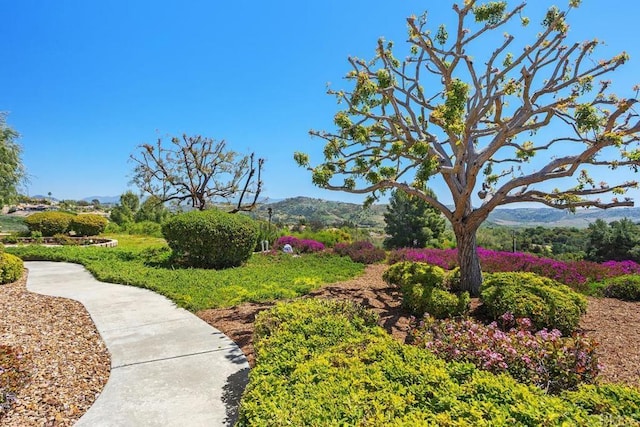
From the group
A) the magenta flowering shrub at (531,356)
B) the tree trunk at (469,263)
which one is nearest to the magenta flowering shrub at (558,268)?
the tree trunk at (469,263)

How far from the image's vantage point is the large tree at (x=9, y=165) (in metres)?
10.7

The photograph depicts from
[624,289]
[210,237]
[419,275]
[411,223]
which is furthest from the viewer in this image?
[411,223]

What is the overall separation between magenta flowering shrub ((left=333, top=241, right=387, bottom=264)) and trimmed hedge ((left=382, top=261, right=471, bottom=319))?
5.22 meters

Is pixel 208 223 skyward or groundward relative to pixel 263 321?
skyward

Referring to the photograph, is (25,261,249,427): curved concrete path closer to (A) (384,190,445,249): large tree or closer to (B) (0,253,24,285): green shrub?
(B) (0,253,24,285): green shrub

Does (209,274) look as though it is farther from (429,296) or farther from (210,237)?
(429,296)

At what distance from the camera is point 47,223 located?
1942cm

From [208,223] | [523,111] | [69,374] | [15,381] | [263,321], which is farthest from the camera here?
[208,223]

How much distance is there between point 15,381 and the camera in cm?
307

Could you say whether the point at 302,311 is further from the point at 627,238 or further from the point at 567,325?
the point at 627,238

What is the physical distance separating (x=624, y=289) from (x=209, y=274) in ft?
29.2

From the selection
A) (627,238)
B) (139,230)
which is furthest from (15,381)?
(139,230)

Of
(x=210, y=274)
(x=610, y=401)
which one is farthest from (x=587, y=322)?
(x=210, y=274)

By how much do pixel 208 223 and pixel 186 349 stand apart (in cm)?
622
